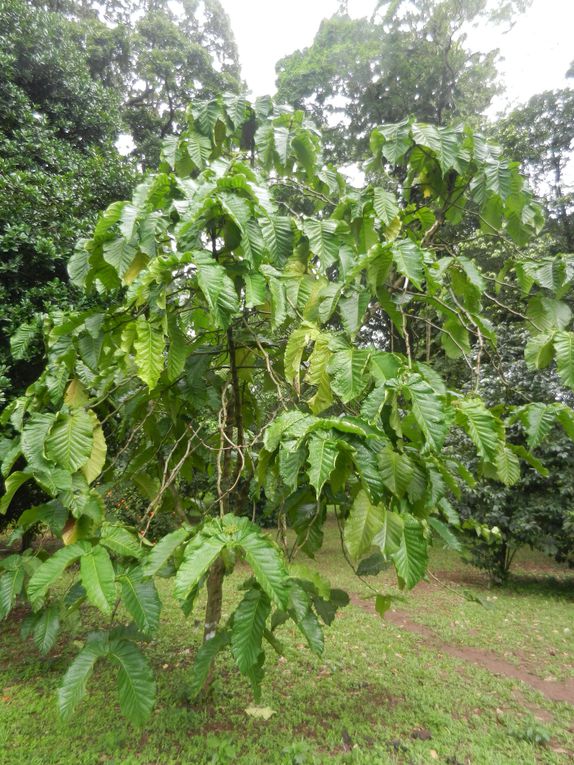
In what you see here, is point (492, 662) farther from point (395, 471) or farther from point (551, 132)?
point (551, 132)

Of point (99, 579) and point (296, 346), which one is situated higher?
point (296, 346)

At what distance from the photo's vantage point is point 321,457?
4.05 ft

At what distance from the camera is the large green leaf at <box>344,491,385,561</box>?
138 cm

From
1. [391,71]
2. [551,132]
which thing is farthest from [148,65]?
[551,132]

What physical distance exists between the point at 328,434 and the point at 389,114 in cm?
1213

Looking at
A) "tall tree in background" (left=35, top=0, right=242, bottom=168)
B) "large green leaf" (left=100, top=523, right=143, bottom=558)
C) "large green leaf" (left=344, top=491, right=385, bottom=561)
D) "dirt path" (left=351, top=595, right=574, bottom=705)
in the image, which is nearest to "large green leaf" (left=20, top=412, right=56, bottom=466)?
"large green leaf" (left=100, top=523, right=143, bottom=558)

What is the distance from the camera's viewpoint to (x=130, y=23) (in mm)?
10859

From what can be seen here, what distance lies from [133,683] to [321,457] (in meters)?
1.03

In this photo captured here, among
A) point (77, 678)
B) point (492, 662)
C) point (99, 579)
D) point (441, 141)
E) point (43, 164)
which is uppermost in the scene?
point (43, 164)

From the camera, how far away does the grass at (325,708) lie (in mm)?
2359

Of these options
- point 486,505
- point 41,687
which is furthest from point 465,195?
point 486,505

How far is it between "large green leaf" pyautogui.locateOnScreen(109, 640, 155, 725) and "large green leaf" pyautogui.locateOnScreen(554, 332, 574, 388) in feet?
5.62

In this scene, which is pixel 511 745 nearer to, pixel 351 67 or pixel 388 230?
pixel 388 230

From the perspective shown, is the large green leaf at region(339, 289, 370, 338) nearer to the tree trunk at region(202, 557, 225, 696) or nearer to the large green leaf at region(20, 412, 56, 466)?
the large green leaf at region(20, 412, 56, 466)
